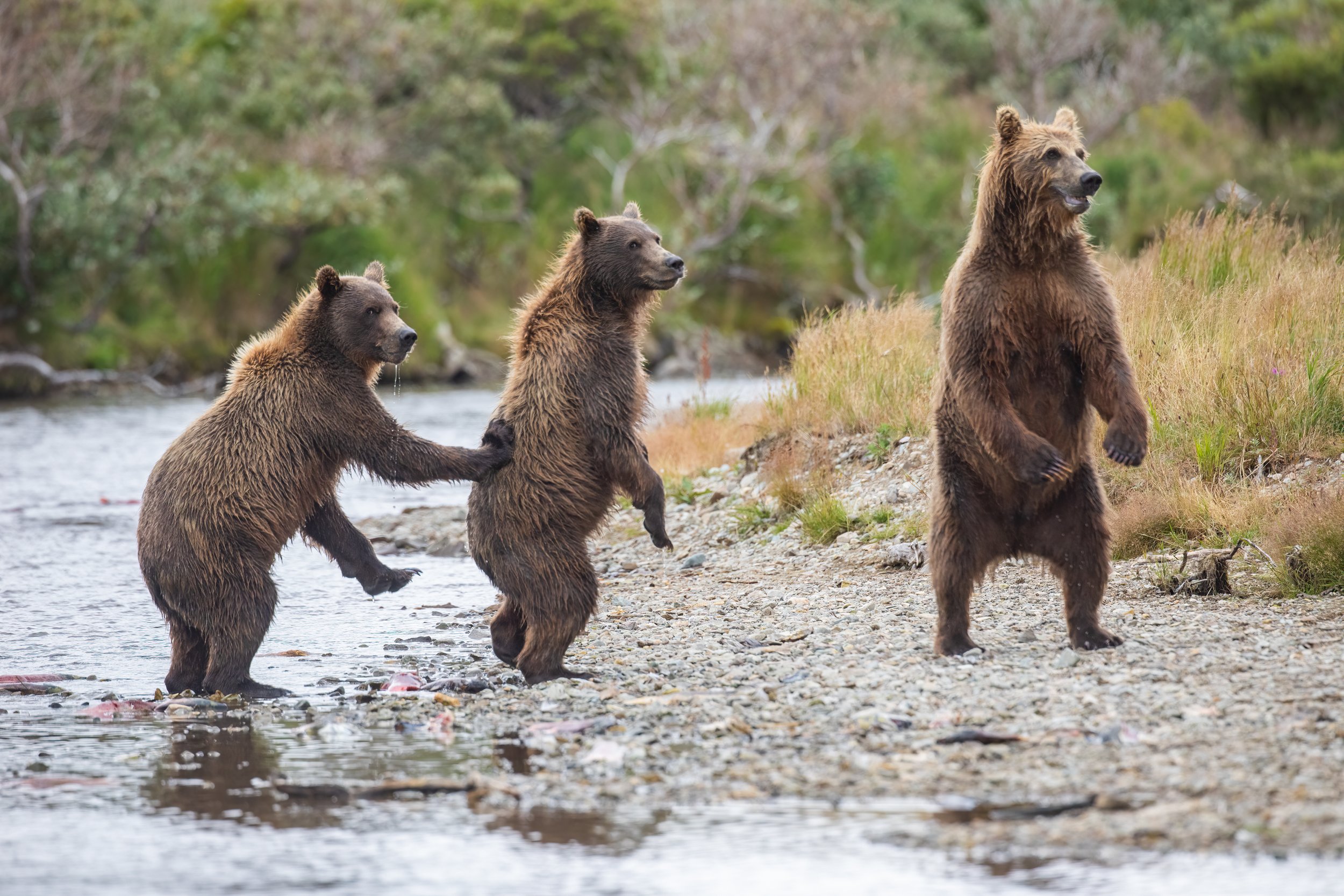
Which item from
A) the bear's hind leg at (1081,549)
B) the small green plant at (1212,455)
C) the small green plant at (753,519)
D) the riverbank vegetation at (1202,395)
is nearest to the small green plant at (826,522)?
the riverbank vegetation at (1202,395)

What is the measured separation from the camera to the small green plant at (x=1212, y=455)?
877cm

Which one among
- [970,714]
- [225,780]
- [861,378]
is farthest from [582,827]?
[861,378]

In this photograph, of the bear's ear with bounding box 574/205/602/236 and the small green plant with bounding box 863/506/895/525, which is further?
the small green plant with bounding box 863/506/895/525

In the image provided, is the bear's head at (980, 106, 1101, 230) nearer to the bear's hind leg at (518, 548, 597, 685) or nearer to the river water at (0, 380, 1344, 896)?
the bear's hind leg at (518, 548, 597, 685)

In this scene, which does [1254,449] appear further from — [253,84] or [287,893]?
[253,84]

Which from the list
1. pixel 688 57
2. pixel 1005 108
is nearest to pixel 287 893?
pixel 1005 108

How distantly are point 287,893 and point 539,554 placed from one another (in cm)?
275

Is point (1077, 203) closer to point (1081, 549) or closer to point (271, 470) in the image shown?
point (1081, 549)

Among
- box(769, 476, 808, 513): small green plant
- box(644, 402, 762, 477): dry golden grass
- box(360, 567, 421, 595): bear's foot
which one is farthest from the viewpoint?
box(644, 402, 762, 477): dry golden grass

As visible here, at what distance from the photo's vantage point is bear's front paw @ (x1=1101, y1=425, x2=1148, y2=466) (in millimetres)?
6203

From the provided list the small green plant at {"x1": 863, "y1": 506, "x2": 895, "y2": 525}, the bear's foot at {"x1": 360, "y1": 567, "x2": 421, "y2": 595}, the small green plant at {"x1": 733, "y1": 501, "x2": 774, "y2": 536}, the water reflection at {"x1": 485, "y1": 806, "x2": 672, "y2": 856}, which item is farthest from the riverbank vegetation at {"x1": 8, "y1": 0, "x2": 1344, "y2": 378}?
the water reflection at {"x1": 485, "y1": 806, "x2": 672, "y2": 856}

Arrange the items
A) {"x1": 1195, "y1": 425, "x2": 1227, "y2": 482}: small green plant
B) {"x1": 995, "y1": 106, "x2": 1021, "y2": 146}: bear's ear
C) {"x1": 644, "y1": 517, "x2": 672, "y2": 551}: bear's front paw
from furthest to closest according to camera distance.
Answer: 1. {"x1": 1195, "y1": 425, "x2": 1227, "y2": 482}: small green plant
2. {"x1": 644, "y1": 517, "x2": 672, "y2": 551}: bear's front paw
3. {"x1": 995, "y1": 106, "x2": 1021, "y2": 146}: bear's ear

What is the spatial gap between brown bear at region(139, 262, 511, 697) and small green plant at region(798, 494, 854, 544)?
11.0 ft

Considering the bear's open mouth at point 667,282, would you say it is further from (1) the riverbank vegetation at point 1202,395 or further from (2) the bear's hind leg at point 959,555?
(1) the riverbank vegetation at point 1202,395
